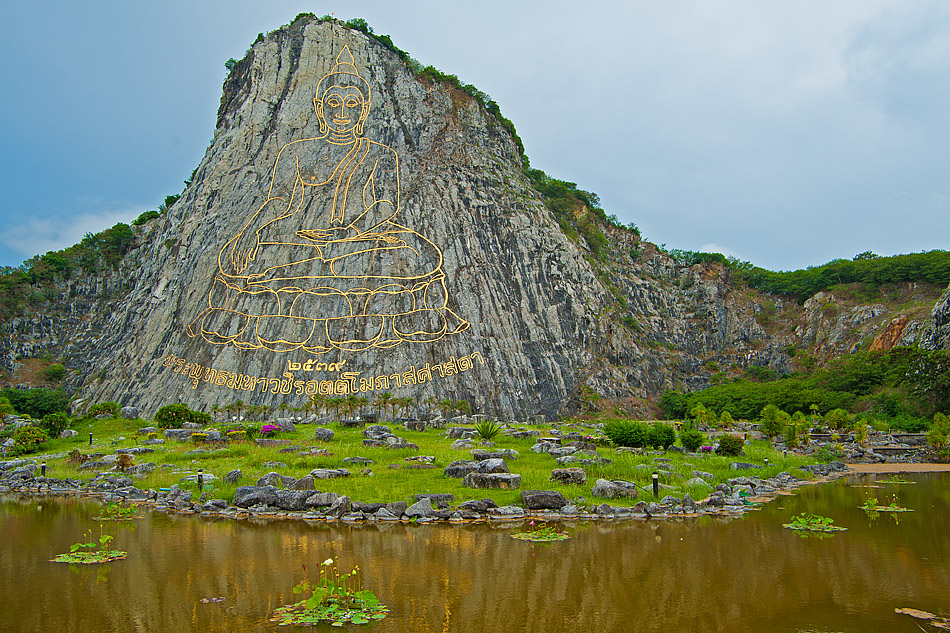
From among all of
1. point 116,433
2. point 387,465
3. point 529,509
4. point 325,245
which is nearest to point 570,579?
point 529,509

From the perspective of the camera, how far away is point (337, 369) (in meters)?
36.2

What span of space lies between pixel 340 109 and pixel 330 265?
14637mm

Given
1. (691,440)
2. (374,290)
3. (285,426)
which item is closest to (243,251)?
(374,290)

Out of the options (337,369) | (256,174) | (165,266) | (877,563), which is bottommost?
(877,563)

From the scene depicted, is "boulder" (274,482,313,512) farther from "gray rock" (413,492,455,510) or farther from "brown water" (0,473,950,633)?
"gray rock" (413,492,455,510)

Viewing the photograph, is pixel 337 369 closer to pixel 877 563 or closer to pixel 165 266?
pixel 165 266

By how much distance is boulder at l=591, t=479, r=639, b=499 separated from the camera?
42.0 feet

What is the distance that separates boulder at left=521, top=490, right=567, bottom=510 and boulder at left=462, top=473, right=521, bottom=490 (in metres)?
1.36

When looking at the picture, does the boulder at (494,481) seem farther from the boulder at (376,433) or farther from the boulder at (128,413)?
the boulder at (128,413)

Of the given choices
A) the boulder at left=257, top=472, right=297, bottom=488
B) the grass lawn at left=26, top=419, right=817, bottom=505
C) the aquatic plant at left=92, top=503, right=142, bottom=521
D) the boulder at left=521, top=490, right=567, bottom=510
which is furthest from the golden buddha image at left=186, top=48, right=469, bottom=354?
the boulder at left=521, top=490, right=567, bottom=510

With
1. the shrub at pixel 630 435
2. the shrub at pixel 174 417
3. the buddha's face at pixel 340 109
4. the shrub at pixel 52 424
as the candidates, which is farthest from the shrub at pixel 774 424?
the buddha's face at pixel 340 109

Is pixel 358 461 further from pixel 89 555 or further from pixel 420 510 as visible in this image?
pixel 89 555

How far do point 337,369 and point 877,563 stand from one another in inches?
1231

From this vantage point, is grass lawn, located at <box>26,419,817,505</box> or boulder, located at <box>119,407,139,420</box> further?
boulder, located at <box>119,407,139,420</box>
